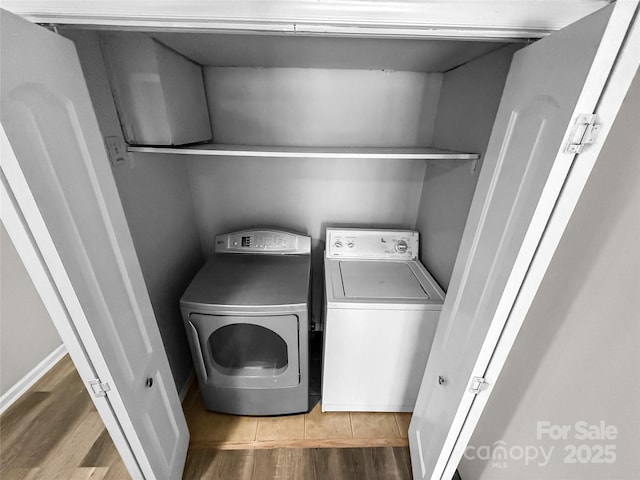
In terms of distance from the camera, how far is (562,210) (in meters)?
0.65

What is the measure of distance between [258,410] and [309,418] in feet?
1.11

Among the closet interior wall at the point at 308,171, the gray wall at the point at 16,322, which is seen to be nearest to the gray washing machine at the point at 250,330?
the closet interior wall at the point at 308,171

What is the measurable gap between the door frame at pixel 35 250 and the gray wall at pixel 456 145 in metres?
1.58

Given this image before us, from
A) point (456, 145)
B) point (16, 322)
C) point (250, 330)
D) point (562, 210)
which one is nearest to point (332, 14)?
point (562, 210)

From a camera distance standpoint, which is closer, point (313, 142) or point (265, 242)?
point (313, 142)

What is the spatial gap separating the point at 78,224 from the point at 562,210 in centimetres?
128

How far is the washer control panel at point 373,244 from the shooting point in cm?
193

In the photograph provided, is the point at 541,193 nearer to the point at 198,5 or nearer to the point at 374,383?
the point at 198,5

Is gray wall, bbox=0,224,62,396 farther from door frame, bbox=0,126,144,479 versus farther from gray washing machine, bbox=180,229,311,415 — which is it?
door frame, bbox=0,126,144,479

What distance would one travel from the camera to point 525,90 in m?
0.77

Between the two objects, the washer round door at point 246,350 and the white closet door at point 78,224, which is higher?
the white closet door at point 78,224

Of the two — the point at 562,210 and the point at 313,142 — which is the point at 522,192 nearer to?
the point at 562,210

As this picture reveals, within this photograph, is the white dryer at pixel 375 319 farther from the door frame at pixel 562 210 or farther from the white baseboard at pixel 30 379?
the white baseboard at pixel 30 379

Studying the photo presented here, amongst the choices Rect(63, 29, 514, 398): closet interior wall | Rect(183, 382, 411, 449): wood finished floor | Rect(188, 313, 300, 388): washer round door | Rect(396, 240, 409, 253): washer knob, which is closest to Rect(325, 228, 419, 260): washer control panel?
Rect(396, 240, 409, 253): washer knob
